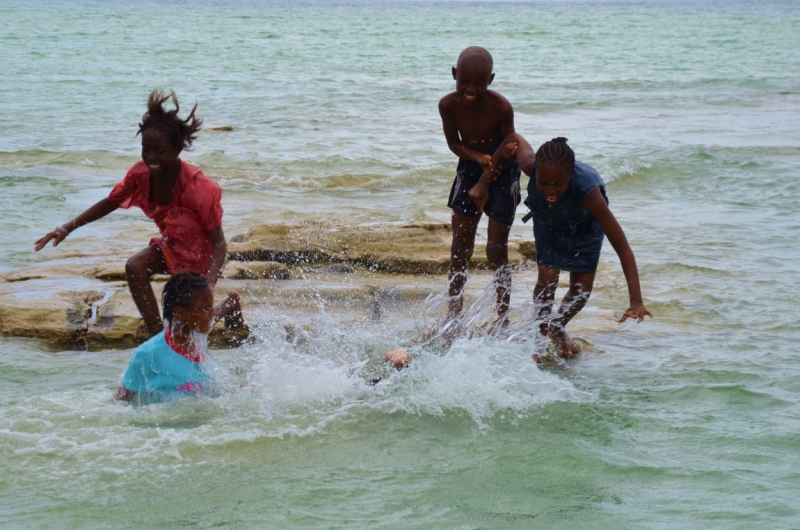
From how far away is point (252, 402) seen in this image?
443 centimetres

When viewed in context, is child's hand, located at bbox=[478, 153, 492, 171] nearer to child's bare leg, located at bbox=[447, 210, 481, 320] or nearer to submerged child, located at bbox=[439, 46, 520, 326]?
submerged child, located at bbox=[439, 46, 520, 326]

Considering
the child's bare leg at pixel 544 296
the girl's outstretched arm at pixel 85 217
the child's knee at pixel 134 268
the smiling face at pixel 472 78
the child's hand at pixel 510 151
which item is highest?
the smiling face at pixel 472 78

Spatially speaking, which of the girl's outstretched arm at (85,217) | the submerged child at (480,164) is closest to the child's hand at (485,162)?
the submerged child at (480,164)

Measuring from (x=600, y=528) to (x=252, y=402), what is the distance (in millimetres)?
1815

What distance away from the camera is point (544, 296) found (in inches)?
204

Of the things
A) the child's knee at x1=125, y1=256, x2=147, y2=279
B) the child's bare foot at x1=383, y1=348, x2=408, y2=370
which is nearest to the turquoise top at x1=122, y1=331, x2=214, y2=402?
the child's knee at x1=125, y1=256, x2=147, y2=279

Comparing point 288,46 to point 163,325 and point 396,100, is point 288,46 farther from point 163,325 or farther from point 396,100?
point 163,325

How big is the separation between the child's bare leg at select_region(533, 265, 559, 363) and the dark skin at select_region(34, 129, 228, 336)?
1.71 metres

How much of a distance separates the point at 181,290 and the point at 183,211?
1.75 ft

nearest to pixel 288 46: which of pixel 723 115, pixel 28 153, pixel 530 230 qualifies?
pixel 723 115

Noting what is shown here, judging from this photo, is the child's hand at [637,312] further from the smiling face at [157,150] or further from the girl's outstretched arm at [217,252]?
the smiling face at [157,150]

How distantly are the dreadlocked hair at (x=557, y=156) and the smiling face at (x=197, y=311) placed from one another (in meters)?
1.70

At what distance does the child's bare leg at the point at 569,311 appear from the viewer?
16.9 feet

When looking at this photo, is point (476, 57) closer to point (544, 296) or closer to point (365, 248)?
point (544, 296)
